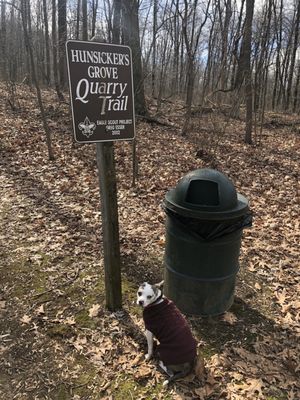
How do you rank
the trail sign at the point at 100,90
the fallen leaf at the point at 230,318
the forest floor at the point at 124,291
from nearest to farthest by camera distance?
1. the trail sign at the point at 100,90
2. the forest floor at the point at 124,291
3. the fallen leaf at the point at 230,318

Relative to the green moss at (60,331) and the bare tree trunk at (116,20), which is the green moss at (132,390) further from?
the bare tree trunk at (116,20)

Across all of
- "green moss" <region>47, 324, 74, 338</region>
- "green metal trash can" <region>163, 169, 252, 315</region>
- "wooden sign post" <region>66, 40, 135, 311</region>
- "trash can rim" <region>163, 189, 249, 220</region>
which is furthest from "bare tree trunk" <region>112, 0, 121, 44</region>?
"green moss" <region>47, 324, 74, 338</region>

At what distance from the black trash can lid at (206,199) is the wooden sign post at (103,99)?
660 millimetres

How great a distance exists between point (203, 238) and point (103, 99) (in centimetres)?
158

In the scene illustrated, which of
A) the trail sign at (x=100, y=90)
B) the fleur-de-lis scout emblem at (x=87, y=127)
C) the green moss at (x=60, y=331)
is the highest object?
the trail sign at (x=100, y=90)

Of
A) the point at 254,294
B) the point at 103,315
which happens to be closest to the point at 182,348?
the point at 103,315

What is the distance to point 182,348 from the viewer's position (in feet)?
9.72

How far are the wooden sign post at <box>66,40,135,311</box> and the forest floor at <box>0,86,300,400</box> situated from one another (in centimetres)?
126

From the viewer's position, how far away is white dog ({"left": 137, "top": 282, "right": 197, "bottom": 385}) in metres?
2.98

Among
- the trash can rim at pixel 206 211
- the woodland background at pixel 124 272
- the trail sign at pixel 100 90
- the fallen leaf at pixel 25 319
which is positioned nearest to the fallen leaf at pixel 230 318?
the woodland background at pixel 124 272

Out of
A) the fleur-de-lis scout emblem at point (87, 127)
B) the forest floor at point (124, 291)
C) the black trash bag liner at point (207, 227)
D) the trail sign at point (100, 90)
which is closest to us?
the trail sign at point (100, 90)

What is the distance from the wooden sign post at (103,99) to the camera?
285 cm

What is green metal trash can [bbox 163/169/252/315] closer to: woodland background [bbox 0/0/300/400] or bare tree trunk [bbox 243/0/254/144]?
woodland background [bbox 0/0/300/400]

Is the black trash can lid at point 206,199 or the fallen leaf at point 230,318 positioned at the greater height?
the black trash can lid at point 206,199
